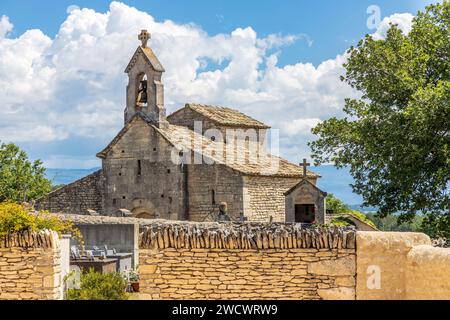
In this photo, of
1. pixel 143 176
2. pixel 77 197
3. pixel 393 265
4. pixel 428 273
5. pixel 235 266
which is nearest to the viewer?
pixel 428 273

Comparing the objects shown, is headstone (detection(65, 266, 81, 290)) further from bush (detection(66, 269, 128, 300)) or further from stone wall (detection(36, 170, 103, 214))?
stone wall (detection(36, 170, 103, 214))

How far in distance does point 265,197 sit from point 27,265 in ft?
78.7

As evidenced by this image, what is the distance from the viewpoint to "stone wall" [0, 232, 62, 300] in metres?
11.6

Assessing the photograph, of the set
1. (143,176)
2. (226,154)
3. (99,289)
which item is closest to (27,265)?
(99,289)

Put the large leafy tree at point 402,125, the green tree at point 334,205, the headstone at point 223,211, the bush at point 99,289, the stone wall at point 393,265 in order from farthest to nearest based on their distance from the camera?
the green tree at point 334,205 → the headstone at point 223,211 → the large leafy tree at point 402,125 → the bush at point 99,289 → the stone wall at point 393,265

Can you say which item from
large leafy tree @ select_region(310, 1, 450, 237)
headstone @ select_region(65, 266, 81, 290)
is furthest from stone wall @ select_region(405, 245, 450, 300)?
large leafy tree @ select_region(310, 1, 450, 237)

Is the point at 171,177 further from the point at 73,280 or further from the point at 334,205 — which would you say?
the point at 73,280

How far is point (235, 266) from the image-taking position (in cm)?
1101

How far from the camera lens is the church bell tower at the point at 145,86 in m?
36.3

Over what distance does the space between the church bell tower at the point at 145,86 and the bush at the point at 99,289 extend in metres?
23.3

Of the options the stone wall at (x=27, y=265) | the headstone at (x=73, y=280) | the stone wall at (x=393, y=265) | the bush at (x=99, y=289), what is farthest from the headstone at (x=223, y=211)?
the stone wall at (x=393, y=265)

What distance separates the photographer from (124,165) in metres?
37.8

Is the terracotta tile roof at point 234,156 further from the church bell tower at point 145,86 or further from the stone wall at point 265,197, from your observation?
the church bell tower at point 145,86
